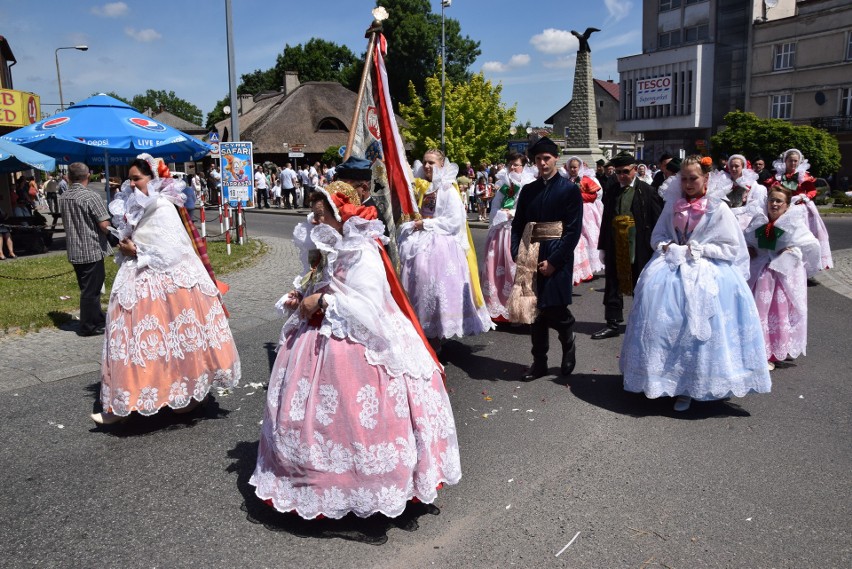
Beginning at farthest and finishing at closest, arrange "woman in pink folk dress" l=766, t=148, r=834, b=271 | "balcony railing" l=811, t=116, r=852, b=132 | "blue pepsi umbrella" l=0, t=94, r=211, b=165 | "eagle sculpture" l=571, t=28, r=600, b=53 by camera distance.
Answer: "balcony railing" l=811, t=116, r=852, b=132, "eagle sculpture" l=571, t=28, r=600, b=53, "blue pepsi umbrella" l=0, t=94, r=211, b=165, "woman in pink folk dress" l=766, t=148, r=834, b=271

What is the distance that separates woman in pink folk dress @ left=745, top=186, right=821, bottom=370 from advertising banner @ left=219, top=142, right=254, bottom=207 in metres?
11.6

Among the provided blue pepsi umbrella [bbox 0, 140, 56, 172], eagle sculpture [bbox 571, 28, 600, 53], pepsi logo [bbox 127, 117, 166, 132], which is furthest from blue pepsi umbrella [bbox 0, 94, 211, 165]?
eagle sculpture [bbox 571, 28, 600, 53]

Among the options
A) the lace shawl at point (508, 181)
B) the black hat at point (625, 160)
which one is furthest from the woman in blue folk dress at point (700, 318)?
the lace shawl at point (508, 181)

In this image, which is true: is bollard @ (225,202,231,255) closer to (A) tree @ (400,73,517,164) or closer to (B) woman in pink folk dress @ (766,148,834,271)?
(B) woman in pink folk dress @ (766,148,834,271)

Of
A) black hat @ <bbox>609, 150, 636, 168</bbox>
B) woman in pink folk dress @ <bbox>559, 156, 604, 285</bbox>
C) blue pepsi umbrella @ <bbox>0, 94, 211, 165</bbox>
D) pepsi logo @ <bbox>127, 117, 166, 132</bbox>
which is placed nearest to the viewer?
black hat @ <bbox>609, 150, 636, 168</bbox>

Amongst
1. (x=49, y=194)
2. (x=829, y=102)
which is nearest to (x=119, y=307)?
(x=49, y=194)

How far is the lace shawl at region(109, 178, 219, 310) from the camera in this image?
16.1 feet

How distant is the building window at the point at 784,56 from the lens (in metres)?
43.5

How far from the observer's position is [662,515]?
3.63 m

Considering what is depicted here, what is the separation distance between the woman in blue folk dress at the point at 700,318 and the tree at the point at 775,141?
87.8 feet

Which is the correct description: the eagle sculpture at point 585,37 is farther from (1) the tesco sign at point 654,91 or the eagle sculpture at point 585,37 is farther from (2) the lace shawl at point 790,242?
(1) the tesco sign at point 654,91

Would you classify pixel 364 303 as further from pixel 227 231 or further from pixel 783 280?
pixel 227 231

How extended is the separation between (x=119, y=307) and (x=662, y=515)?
385 cm

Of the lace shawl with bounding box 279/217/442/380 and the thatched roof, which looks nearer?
the lace shawl with bounding box 279/217/442/380
